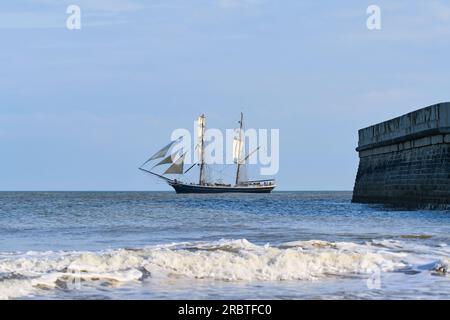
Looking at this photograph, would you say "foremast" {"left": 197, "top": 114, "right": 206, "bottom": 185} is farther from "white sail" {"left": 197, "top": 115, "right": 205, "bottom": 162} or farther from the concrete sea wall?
the concrete sea wall

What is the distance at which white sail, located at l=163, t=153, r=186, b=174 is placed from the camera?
99.0 meters

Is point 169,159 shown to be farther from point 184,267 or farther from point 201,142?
point 184,267


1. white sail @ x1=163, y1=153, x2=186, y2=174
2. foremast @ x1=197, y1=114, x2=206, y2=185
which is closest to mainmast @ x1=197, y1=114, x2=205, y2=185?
foremast @ x1=197, y1=114, x2=206, y2=185

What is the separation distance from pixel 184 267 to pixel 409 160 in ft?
89.5

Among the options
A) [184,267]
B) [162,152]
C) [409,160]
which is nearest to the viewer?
[184,267]

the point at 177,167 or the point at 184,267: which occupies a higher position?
the point at 177,167

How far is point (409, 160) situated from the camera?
37125 mm

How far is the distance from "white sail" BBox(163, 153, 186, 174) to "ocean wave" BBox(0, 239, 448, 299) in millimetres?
85842

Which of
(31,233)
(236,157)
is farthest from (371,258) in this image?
(236,157)

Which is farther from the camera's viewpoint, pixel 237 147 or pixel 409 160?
pixel 237 147

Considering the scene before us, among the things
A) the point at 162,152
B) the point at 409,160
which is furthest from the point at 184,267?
the point at 162,152

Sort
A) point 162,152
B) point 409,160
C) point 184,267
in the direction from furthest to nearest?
point 162,152 → point 409,160 → point 184,267

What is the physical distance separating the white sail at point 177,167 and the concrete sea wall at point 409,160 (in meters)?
49.9
